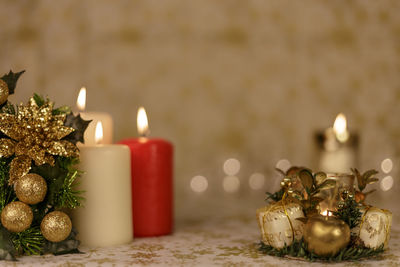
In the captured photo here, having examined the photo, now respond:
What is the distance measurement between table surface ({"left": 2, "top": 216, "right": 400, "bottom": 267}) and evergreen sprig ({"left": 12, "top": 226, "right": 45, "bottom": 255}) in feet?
0.04

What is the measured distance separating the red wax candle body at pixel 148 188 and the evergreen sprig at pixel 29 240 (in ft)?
0.54

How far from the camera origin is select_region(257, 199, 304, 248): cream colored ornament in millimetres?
608

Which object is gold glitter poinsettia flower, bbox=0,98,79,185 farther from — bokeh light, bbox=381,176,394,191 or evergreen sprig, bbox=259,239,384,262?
bokeh light, bbox=381,176,394,191

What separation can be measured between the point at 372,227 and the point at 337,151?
0.45 meters

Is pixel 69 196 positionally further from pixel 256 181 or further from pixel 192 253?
pixel 256 181

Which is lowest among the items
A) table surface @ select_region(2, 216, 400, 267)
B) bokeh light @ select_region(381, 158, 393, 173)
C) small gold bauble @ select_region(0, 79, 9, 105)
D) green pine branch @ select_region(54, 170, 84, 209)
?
table surface @ select_region(2, 216, 400, 267)

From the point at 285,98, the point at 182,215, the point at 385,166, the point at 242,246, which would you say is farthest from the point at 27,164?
the point at 385,166

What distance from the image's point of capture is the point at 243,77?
1.23 m

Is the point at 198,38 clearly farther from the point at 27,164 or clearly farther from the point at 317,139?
the point at 27,164

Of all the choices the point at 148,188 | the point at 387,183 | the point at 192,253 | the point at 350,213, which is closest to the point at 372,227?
the point at 350,213

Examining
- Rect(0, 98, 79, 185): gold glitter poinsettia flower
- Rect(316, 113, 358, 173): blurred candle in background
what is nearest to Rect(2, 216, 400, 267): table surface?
Rect(0, 98, 79, 185): gold glitter poinsettia flower

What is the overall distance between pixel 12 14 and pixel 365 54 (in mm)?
808

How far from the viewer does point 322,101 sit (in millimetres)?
1224

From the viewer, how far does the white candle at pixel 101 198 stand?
68 cm
